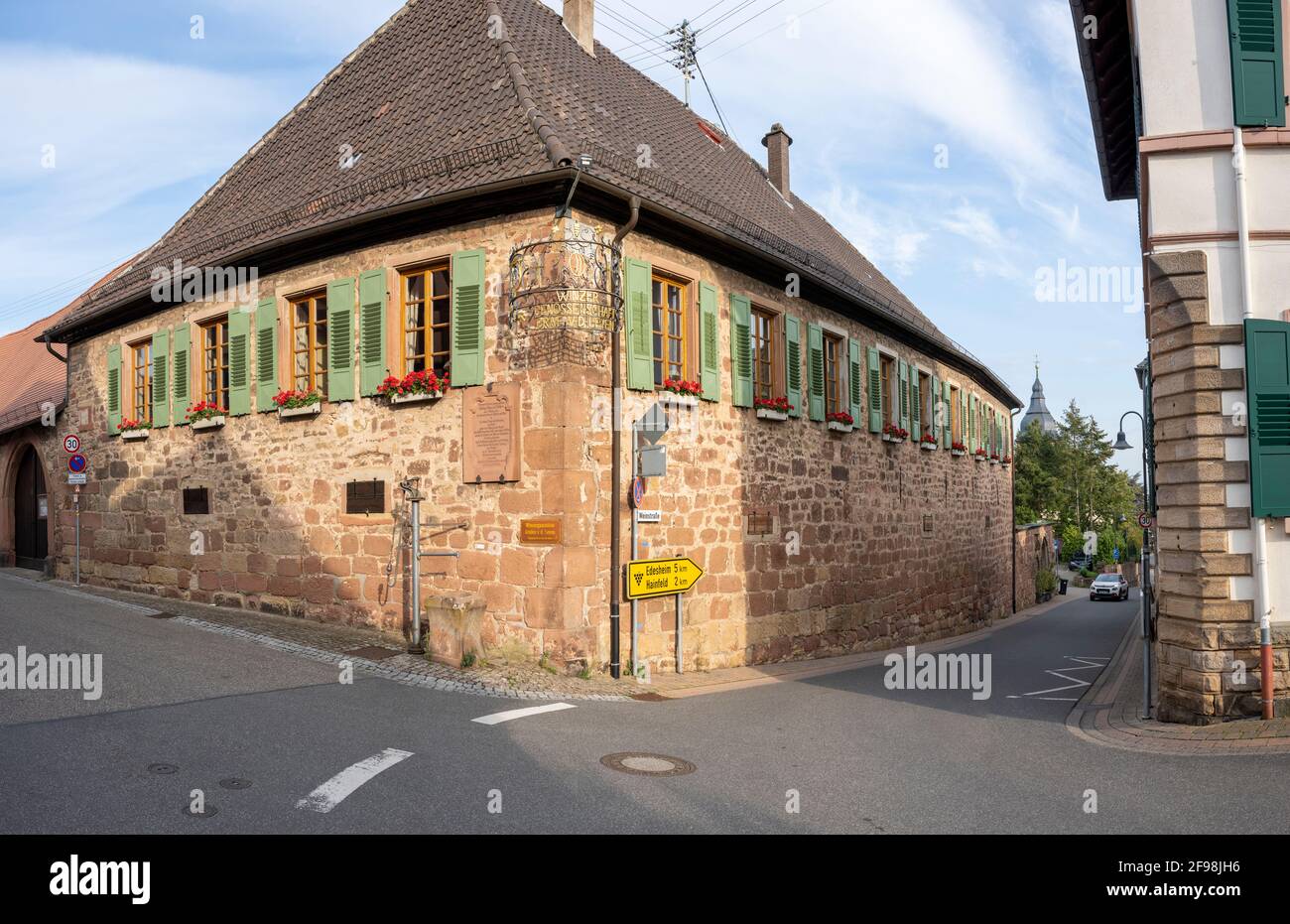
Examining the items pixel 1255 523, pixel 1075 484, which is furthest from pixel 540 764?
pixel 1075 484

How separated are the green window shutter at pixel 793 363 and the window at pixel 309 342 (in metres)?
6.30

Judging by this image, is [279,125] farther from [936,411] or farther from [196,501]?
[936,411]

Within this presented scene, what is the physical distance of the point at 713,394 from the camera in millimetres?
12109

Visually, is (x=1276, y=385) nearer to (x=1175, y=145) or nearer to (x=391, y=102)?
(x=1175, y=145)

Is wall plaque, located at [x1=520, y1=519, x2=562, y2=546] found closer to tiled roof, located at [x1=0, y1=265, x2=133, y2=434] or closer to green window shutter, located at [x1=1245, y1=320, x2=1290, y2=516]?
green window shutter, located at [x1=1245, y1=320, x2=1290, y2=516]

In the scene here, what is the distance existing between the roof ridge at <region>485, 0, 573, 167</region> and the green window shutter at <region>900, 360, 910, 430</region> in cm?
966

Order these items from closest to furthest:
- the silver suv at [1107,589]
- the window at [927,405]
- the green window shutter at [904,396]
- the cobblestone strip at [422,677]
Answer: the cobblestone strip at [422,677], the green window shutter at [904,396], the window at [927,405], the silver suv at [1107,589]

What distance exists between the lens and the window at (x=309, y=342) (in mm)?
12633

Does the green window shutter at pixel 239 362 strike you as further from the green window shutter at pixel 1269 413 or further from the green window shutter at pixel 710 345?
the green window shutter at pixel 1269 413

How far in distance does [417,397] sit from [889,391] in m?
10.1

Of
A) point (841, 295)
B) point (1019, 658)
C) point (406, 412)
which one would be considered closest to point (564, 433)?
point (406, 412)

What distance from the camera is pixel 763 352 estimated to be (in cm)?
1380

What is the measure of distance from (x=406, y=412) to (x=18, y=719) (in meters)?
5.36

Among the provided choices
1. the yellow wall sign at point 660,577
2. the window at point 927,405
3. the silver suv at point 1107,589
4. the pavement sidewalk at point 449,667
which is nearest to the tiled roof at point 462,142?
the window at point 927,405
